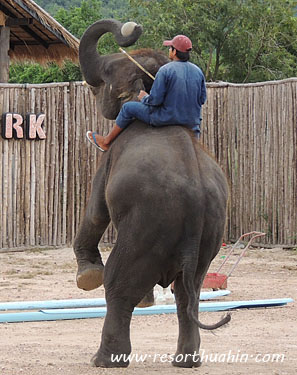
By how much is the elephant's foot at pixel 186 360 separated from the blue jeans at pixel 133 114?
4.29 feet

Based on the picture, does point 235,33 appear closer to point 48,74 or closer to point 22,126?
point 48,74

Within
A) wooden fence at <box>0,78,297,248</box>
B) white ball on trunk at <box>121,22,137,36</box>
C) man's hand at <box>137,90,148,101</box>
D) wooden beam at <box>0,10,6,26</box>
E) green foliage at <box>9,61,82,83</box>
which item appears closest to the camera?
man's hand at <box>137,90,148,101</box>

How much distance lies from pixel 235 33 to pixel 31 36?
703 centimetres

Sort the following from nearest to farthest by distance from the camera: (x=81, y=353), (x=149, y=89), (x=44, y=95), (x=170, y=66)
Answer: (x=170, y=66)
(x=149, y=89)
(x=81, y=353)
(x=44, y=95)

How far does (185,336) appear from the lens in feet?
17.6

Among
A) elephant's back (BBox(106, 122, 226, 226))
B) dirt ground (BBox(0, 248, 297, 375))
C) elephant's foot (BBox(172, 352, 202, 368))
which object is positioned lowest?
dirt ground (BBox(0, 248, 297, 375))

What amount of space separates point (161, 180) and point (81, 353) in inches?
65.1

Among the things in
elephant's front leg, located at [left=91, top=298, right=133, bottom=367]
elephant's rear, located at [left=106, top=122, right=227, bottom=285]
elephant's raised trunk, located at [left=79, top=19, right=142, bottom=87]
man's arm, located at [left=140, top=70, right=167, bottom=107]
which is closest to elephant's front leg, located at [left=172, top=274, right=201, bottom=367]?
elephant's rear, located at [left=106, top=122, right=227, bottom=285]

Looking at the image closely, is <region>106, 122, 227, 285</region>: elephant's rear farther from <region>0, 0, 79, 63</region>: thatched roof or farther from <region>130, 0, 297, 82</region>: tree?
<region>130, 0, 297, 82</region>: tree

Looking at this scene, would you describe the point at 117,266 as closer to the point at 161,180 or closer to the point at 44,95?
the point at 161,180

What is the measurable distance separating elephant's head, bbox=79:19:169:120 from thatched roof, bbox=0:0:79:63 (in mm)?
8086

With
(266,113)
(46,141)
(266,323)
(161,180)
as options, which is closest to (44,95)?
(46,141)

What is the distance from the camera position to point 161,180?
16.1ft

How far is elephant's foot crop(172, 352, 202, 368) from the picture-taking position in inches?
212
